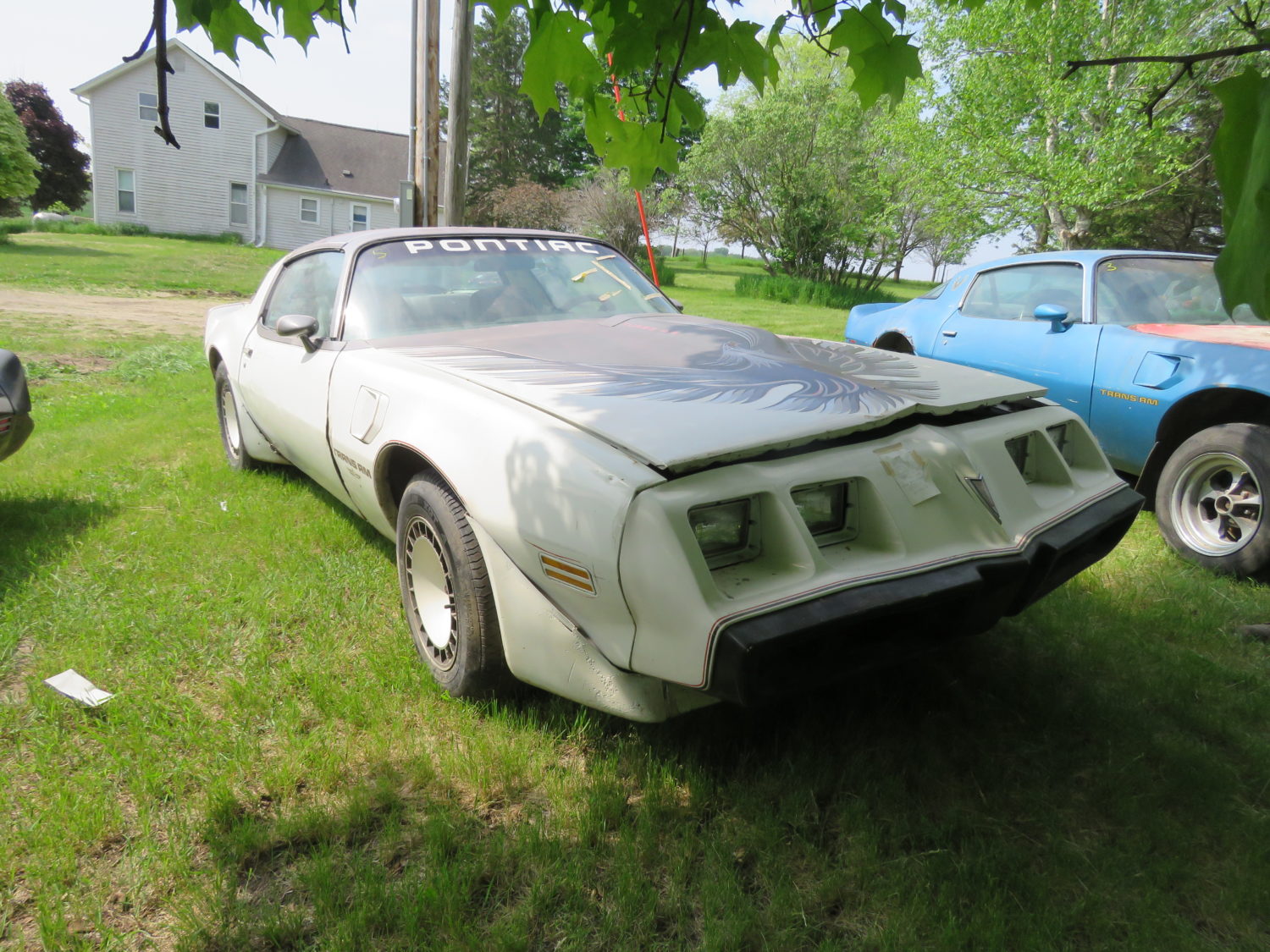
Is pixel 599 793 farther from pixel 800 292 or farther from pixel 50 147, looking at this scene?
pixel 50 147

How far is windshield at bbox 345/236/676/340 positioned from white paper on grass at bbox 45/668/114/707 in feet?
5.21

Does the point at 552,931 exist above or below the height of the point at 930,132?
below

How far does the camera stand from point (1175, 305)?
15.5 feet

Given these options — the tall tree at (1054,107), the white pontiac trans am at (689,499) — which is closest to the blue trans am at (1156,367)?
the white pontiac trans am at (689,499)

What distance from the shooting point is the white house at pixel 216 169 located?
3070cm

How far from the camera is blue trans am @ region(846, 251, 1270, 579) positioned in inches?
153

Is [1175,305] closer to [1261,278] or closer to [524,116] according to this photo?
[1261,278]

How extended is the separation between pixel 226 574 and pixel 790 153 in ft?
84.1

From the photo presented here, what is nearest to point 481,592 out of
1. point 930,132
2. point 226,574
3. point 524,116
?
point 226,574

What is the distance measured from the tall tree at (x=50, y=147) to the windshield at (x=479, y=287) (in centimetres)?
3814

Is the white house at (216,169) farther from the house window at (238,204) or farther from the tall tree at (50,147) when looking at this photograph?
the tall tree at (50,147)

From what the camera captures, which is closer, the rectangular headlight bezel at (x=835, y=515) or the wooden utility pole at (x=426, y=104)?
the rectangular headlight bezel at (x=835, y=515)

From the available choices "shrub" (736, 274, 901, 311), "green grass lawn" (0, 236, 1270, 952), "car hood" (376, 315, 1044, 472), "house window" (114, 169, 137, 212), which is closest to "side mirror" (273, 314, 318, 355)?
"car hood" (376, 315, 1044, 472)

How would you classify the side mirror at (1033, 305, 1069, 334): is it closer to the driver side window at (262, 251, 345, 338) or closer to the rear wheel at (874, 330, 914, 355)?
the rear wheel at (874, 330, 914, 355)
